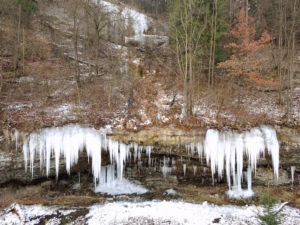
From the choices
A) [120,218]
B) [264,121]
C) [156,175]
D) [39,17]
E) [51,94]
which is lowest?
[120,218]

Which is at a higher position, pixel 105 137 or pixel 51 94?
pixel 51 94

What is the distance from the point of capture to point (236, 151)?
9602mm

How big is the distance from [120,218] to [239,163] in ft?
17.3

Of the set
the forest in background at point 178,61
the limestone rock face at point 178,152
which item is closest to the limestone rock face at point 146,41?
the forest in background at point 178,61

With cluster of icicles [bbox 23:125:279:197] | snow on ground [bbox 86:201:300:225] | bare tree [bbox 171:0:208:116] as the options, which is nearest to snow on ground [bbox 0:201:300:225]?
snow on ground [bbox 86:201:300:225]

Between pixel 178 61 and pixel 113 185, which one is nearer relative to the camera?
pixel 113 185

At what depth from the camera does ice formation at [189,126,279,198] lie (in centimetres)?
956

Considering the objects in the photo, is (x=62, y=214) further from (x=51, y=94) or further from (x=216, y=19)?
(x=216, y=19)

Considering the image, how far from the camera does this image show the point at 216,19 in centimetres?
1291

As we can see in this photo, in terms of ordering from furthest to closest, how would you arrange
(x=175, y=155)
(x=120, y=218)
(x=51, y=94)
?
(x=51, y=94), (x=175, y=155), (x=120, y=218)

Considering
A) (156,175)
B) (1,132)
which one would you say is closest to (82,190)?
(156,175)

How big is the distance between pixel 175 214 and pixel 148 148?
286 cm

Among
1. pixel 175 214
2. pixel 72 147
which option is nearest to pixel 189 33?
pixel 72 147

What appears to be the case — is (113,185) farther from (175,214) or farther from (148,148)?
(175,214)
